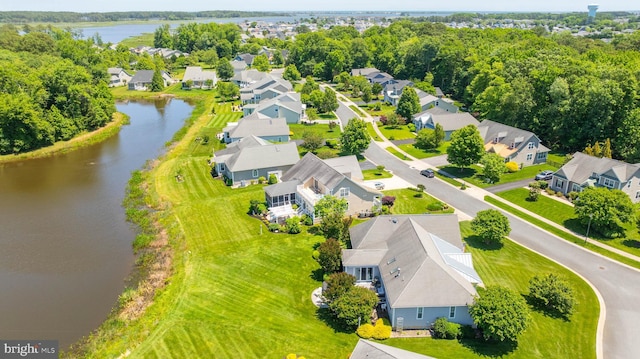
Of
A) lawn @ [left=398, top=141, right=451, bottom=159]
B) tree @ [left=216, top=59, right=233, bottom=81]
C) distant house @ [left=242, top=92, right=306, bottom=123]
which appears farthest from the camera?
tree @ [left=216, top=59, right=233, bottom=81]

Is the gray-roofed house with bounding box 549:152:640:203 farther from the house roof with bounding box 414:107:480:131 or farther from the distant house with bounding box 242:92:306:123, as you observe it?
the distant house with bounding box 242:92:306:123

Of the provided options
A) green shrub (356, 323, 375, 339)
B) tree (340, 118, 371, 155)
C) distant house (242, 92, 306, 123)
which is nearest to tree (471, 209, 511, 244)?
green shrub (356, 323, 375, 339)

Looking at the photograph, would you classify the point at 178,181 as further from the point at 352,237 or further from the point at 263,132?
the point at 352,237

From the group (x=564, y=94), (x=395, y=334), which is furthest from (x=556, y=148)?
(x=395, y=334)

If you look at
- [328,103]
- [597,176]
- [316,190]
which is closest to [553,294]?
[316,190]

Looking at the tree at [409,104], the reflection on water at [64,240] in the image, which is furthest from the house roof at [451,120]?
the reflection on water at [64,240]

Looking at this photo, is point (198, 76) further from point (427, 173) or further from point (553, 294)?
point (553, 294)
